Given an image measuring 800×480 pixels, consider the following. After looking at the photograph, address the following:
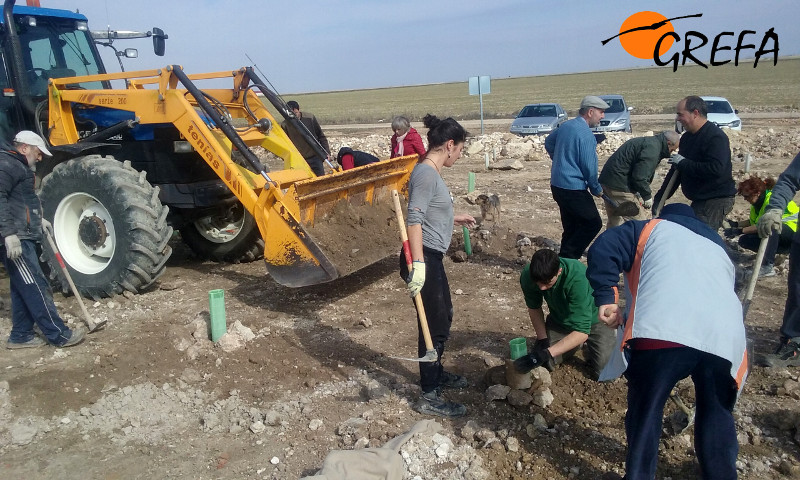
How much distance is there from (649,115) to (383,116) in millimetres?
17922

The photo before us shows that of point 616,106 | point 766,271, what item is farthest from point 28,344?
point 616,106

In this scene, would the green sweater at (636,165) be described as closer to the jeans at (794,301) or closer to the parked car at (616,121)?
the jeans at (794,301)

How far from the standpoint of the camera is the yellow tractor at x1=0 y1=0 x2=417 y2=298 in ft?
19.4

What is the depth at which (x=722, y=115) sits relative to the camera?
62.0 feet

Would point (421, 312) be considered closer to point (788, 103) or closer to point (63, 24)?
point (63, 24)

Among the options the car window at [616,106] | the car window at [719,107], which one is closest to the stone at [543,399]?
the car window at [616,106]

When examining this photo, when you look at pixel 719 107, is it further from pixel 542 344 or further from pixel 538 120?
pixel 542 344

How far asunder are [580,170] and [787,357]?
7.86ft

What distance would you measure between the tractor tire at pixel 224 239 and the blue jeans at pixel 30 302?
234 cm

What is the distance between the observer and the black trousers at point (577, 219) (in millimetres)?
6172

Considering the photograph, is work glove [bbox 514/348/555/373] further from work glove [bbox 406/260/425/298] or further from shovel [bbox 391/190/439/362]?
work glove [bbox 406/260/425/298]

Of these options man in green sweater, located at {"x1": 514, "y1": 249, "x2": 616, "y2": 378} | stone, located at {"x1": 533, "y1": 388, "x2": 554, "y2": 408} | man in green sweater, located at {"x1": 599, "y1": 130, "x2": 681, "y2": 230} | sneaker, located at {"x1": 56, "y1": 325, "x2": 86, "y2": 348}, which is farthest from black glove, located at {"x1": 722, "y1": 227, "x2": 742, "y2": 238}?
sneaker, located at {"x1": 56, "y1": 325, "x2": 86, "y2": 348}

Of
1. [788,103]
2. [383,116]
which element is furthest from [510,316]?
[383,116]

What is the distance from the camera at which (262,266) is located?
7.61 meters
